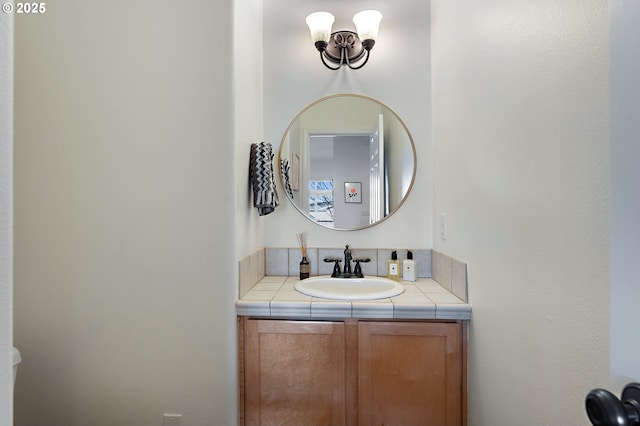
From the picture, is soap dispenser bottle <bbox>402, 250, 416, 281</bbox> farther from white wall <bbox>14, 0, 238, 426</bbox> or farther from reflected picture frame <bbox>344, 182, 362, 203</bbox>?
white wall <bbox>14, 0, 238, 426</bbox>

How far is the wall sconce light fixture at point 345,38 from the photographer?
1.64m

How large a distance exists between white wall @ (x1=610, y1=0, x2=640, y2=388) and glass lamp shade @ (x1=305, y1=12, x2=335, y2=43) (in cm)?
135

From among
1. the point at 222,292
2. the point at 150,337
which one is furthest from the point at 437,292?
the point at 150,337

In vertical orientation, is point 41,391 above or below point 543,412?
below

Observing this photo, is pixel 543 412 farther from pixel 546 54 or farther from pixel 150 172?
pixel 150 172

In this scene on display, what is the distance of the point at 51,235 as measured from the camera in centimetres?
131

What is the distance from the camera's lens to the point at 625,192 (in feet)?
1.73

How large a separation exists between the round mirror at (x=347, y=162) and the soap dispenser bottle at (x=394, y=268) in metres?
0.23

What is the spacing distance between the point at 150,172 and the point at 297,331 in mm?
916

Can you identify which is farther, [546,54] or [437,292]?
[437,292]

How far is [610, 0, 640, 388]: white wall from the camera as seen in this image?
51cm

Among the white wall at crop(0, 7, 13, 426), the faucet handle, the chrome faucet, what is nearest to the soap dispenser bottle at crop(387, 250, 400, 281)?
the chrome faucet

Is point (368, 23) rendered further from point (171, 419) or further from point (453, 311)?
point (171, 419)

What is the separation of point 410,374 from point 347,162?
112 cm
